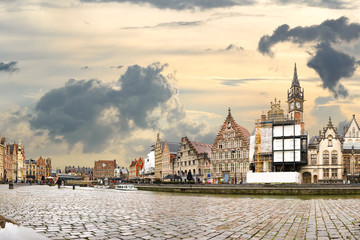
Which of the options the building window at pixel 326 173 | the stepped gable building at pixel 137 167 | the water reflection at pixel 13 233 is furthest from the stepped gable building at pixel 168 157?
the water reflection at pixel 13 233

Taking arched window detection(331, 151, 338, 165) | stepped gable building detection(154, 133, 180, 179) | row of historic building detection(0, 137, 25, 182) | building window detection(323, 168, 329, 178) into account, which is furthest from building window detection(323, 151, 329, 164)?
row of historic building detection(0, 137, 25, 182)

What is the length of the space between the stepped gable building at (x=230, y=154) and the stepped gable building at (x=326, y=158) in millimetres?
14112

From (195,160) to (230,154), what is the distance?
564 inches

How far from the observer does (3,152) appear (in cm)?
12638

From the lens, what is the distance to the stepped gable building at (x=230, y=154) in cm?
8994

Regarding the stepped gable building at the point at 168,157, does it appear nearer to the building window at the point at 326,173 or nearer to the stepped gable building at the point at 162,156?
the stepped gable building at the point at 162,156

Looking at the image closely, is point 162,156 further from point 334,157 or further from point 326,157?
point 334,157

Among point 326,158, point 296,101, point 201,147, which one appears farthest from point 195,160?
point 296,101

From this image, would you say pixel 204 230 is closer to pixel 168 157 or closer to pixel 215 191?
pixel 215 191

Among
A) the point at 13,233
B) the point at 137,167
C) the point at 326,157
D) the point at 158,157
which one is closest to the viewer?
the point at 13,233

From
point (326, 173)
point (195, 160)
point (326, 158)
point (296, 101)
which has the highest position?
point (296, 101)

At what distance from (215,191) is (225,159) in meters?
41.4

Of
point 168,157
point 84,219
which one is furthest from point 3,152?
point 84,219

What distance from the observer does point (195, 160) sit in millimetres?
104375
